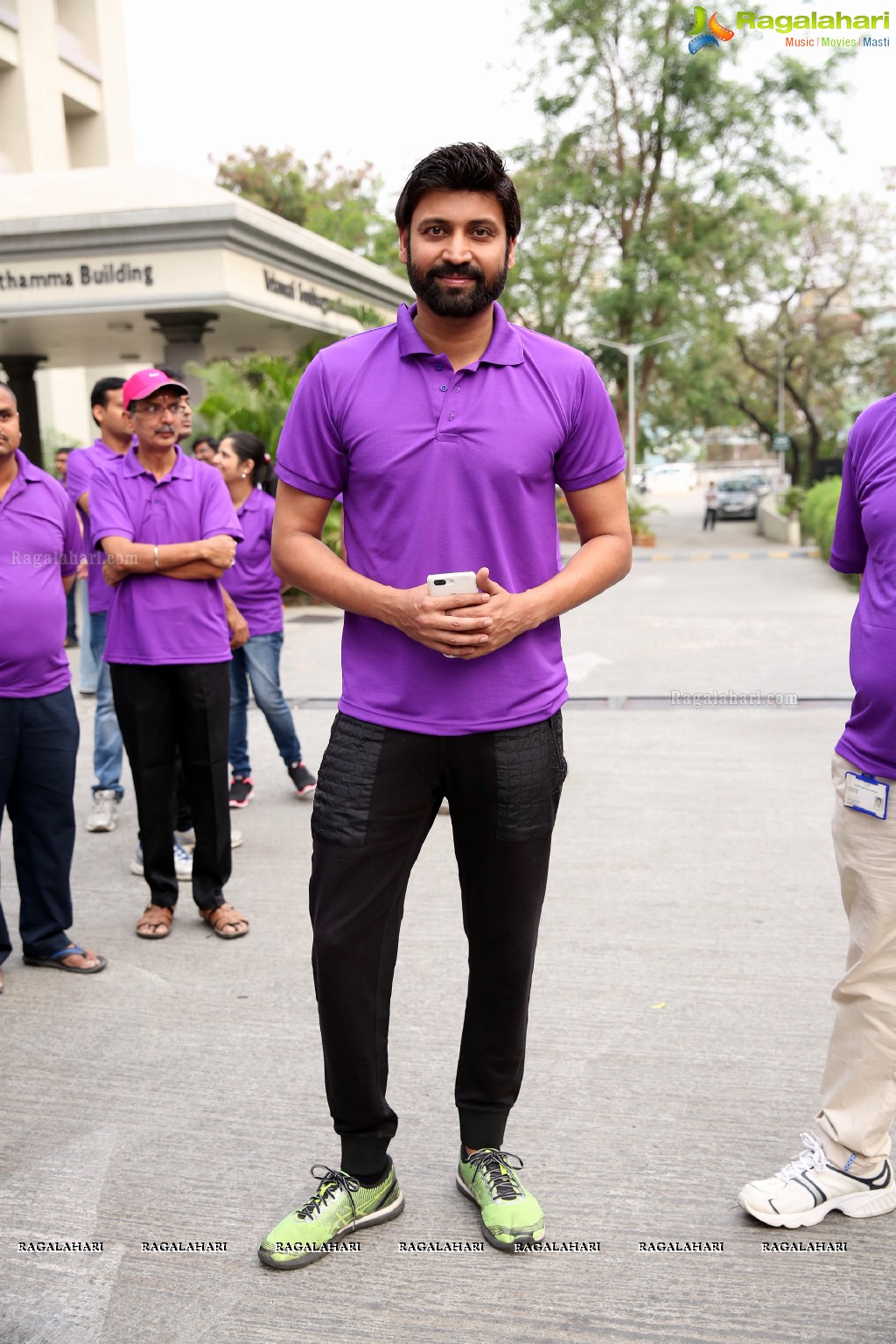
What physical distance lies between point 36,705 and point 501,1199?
2.45 m

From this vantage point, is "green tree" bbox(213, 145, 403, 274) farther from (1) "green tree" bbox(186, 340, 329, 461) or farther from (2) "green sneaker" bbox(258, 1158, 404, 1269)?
(2) "green sneaker" bbox(258, 1158, 404, 1269)

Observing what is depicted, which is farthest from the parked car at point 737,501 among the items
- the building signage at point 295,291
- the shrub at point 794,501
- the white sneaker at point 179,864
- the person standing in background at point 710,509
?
the white sneaker at point 179,864

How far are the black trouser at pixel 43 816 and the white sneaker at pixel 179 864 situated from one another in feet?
3.33

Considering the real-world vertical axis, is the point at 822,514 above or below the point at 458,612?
below

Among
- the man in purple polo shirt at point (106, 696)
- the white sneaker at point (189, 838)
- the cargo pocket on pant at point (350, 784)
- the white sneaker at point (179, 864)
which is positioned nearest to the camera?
the cargo pocket on pant at point (350, 784)

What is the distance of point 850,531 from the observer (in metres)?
3.04

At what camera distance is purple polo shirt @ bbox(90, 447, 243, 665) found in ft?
15.3

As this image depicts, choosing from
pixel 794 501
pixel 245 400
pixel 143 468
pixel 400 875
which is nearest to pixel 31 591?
pixel 143 468

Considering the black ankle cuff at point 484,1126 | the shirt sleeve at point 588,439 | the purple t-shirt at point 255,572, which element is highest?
the shirt sleeve at point 588,439

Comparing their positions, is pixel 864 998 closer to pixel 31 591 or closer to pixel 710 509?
pixel 31 591

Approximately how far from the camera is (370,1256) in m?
2.73

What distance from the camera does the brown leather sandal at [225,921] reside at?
4750mm

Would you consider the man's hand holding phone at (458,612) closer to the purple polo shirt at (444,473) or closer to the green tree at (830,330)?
the purple polo shirt at (444,473)

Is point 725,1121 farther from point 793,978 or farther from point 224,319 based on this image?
point 224,319
